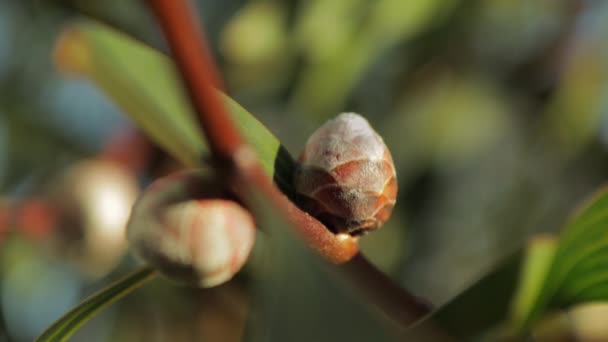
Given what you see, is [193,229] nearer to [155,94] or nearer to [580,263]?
[155,94]

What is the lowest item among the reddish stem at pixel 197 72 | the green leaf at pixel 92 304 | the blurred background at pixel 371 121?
the reddish stem at pixel 197 72

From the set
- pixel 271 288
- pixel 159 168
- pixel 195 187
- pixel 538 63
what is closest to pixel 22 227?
pixel 159 168

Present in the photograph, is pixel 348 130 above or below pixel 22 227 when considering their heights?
below

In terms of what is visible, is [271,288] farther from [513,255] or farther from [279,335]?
[513,255]

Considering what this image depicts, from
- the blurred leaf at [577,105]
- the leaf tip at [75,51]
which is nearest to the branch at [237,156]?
the leaf tip at [75,51]

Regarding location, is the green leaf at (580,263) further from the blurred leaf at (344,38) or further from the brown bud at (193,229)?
the blurred leaf at (344,38)

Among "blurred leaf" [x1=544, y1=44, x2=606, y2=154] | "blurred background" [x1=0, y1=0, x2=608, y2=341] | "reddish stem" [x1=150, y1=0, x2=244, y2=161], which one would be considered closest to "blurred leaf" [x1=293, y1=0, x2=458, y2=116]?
"blurred background" [x1=0, y1=0, x2=608, y2=341]

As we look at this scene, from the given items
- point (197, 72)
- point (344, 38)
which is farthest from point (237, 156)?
point (344, 38)
